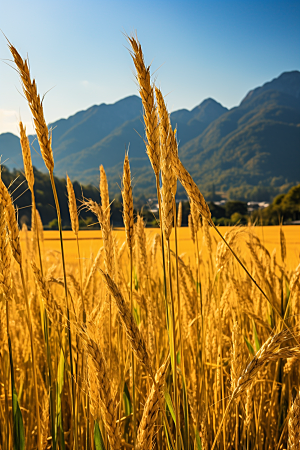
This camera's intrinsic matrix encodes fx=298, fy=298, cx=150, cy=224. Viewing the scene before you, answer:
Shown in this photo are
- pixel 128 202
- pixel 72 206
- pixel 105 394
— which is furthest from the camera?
pixel 72 206

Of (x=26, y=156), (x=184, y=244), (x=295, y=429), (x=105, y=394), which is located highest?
(x=26, y=156)

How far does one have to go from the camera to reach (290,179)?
15762cm

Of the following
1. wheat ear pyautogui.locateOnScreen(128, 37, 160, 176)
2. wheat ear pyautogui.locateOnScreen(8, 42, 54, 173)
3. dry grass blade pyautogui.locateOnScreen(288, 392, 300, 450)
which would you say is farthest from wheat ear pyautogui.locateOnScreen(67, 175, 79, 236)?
dry grass blade pyautogui.locateOnScreen(288, 392, 300, 450)

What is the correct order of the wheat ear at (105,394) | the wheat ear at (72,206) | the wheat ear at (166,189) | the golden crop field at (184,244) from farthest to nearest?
the golden crop field at (184,244) → the wheat ear at (72,206) → the wheat ear at (166,189) → the wheat ear at (105,394)

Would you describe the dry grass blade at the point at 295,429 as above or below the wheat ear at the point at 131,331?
below

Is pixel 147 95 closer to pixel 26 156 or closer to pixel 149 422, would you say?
pixel 26 156

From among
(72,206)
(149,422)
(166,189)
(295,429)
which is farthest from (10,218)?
(295,429)

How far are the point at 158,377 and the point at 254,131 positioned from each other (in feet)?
683

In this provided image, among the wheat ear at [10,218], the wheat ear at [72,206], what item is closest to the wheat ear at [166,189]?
the wheat ear at [10,218]

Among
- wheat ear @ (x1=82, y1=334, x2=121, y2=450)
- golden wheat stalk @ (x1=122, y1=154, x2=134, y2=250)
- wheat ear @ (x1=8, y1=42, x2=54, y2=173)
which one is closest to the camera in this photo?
wheat ear @ (x1=82, y1=334, x2=121, y2=450)

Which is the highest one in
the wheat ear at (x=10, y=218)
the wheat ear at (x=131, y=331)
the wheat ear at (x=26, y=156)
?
the wheat ear at (x=26, y=156)

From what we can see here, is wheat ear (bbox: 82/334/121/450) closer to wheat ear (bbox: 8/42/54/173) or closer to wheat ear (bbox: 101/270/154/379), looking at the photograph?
wheat ear (bbox: 101/270/154/379)

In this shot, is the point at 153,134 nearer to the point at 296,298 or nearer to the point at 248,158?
the point at 296,298

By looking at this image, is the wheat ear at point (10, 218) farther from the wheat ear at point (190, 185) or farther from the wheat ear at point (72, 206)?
the wheat ear at point (190, 185)
